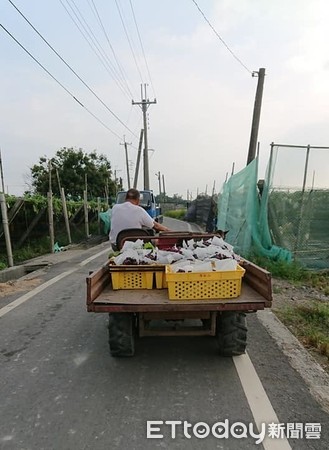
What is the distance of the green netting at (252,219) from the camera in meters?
8.66

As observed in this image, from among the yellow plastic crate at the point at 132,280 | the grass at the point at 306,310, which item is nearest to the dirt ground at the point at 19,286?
the yellow plastic crate at the point at 132,280

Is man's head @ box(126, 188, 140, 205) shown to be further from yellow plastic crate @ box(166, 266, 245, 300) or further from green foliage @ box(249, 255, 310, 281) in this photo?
green foliage @ box(249, 255, 310, 281)

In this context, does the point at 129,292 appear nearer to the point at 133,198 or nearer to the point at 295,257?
the point at 133,198

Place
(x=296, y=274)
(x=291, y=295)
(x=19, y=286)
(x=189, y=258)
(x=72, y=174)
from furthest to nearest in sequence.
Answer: (x=72, y=174) → (x=296, y=274) → (x=19, y=286) → (x=291, y=295) → (x=189, y=258)

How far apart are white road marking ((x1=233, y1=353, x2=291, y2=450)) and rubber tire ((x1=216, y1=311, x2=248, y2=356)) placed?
0.48 ft

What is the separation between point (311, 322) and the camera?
5.44 metres

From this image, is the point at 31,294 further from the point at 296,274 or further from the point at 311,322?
the point at 296,274

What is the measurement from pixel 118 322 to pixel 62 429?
1.18 m

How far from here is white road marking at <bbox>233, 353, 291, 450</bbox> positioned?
264 cm

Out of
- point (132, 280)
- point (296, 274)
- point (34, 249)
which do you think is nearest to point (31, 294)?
point (132, 280)

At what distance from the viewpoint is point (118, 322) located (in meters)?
3.81

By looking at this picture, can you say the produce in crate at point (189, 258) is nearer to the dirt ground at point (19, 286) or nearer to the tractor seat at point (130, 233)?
the tractor seat at point (130, 233)

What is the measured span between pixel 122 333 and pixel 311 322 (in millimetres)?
2981

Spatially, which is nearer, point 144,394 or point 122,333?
point 144,394
